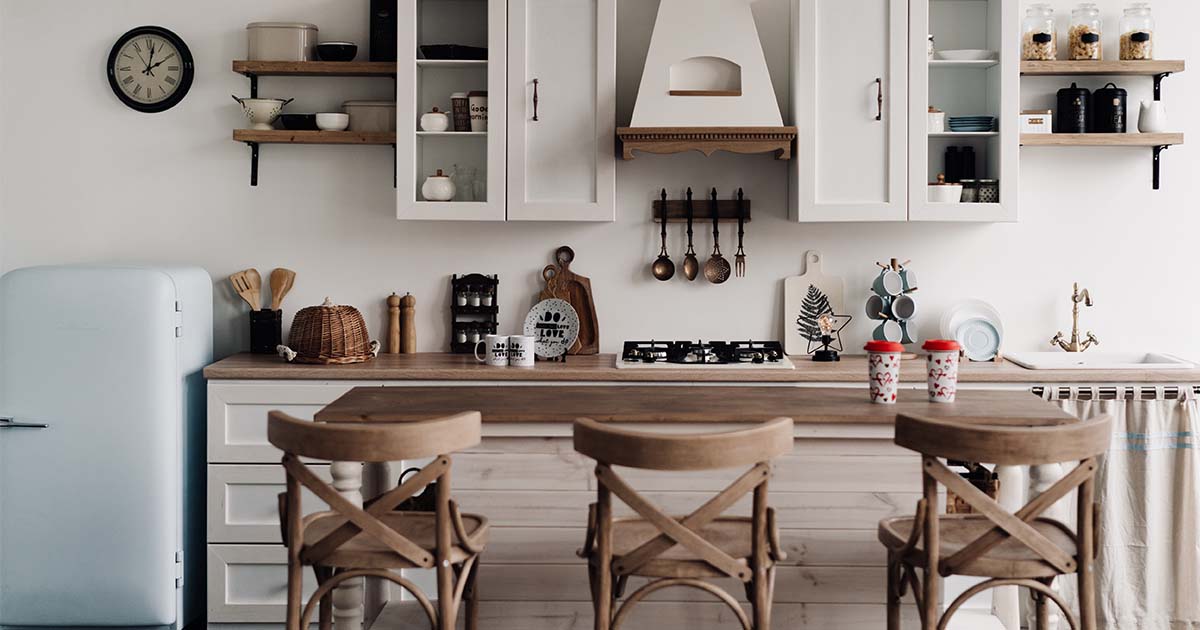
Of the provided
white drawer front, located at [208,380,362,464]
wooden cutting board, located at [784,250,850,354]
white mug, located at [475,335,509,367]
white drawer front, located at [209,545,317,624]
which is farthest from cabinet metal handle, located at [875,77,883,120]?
white drawer front, located at [209,545,317,624]

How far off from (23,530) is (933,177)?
344 centimetres

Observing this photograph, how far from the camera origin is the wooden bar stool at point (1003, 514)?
2.19m

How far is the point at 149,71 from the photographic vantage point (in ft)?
14.0

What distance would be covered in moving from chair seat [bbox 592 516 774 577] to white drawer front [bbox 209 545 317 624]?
1.74 meters

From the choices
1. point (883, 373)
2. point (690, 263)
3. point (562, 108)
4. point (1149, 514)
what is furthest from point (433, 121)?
point (1149, 514)

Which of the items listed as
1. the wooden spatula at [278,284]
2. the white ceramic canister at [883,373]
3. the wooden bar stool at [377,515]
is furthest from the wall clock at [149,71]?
the white ceramic canister at [883,373]

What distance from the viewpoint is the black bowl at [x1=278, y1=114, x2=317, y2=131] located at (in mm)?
4145

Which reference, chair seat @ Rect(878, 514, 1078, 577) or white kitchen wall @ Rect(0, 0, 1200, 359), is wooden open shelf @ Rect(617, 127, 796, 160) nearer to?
white kitchen wall @ Rect(0, 0, 1200, 359)

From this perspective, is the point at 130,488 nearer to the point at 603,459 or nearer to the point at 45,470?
the point at 45,470

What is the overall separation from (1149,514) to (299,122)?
327 cm

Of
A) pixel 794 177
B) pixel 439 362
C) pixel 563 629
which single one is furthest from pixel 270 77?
pixel 563 629

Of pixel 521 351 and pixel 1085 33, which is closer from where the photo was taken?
pixel 521 351

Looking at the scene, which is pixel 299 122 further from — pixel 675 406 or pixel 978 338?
pixel 978 338

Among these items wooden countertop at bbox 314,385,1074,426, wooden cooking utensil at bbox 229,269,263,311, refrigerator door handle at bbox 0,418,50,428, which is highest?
wooden cooking utensil at bbox 229,269,263,311
